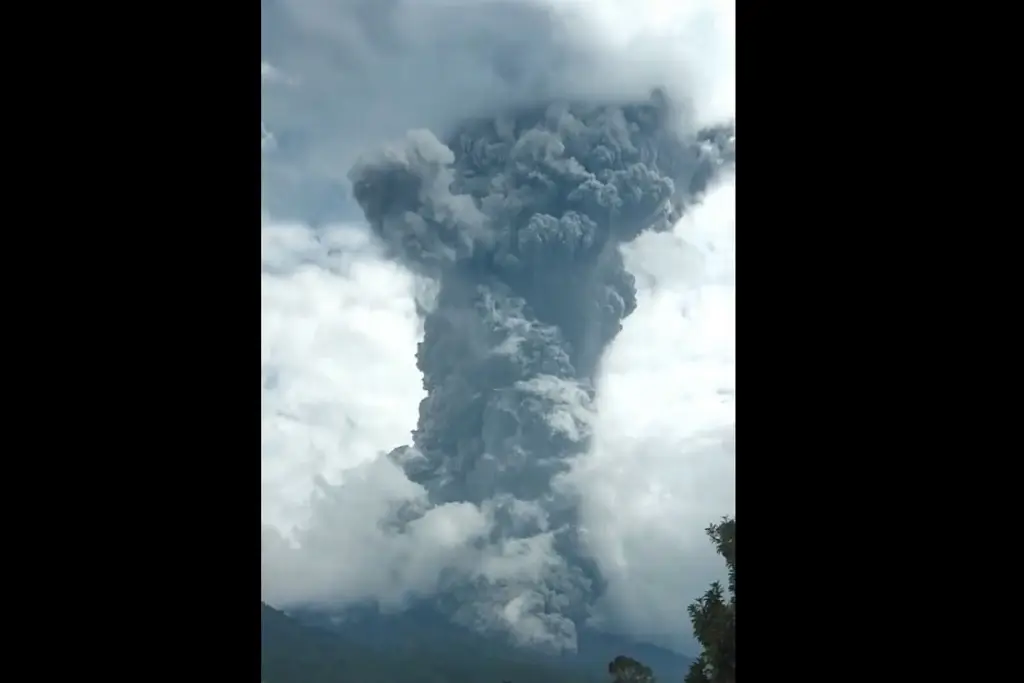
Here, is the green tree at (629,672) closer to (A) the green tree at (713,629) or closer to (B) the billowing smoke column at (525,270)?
(A) the green tree at (713,629)

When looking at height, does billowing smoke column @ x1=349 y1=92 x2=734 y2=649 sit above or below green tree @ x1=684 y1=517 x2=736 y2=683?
above

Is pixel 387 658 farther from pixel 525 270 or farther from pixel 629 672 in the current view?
pixel 629 672

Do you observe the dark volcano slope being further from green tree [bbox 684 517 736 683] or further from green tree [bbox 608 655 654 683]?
green tree [bbox 684 517 736 683]

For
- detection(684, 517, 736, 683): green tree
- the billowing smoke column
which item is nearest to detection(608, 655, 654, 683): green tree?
detection(684, 517, 736, 683): green tree

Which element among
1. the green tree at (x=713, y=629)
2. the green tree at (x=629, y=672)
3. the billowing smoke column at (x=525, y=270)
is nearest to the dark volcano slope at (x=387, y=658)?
the billowing smoke column at (x=525, y=270)

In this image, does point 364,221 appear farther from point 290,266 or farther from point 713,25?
point 713,25
